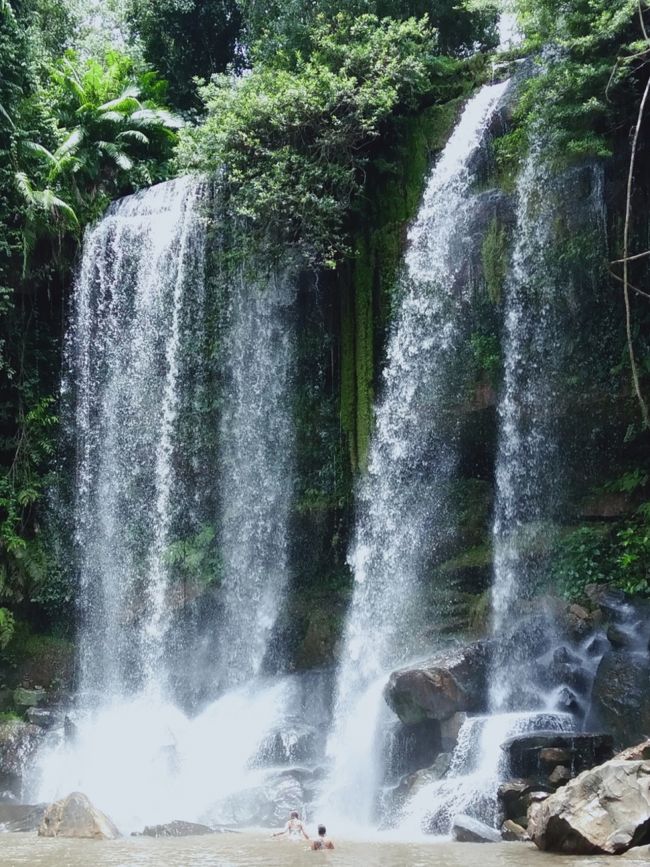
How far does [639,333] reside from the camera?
13438 mm

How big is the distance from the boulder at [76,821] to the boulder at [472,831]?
11.8ft

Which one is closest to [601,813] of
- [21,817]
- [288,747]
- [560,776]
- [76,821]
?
[560,776]

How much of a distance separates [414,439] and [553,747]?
6534mm

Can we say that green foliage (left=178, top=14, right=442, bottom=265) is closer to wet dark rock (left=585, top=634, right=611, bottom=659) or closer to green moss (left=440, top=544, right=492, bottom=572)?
green moss (left=440, top=544, right=492, bottom=572)

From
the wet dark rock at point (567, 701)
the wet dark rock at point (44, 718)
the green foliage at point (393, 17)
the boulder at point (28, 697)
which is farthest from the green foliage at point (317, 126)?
the boulder at point (28, 697)

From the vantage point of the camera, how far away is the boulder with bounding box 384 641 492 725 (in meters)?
11.2

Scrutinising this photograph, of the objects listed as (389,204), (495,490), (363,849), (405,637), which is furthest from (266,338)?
(363,849)

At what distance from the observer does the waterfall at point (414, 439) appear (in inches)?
561

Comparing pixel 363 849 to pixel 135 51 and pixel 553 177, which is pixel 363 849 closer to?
pixel 553 177

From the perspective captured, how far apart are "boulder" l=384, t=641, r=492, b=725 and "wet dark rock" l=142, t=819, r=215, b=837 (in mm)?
Answer: 2731

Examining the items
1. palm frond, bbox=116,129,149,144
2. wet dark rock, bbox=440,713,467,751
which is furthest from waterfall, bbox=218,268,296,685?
wet dark rock, bbox=440,713,467,751

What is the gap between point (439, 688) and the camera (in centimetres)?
1120

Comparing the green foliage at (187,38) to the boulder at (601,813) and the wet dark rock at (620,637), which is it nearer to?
the wet dark rock at (620,637)

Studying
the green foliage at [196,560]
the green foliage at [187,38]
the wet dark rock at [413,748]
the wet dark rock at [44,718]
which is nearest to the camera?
the wet dark rock at [413,748]
